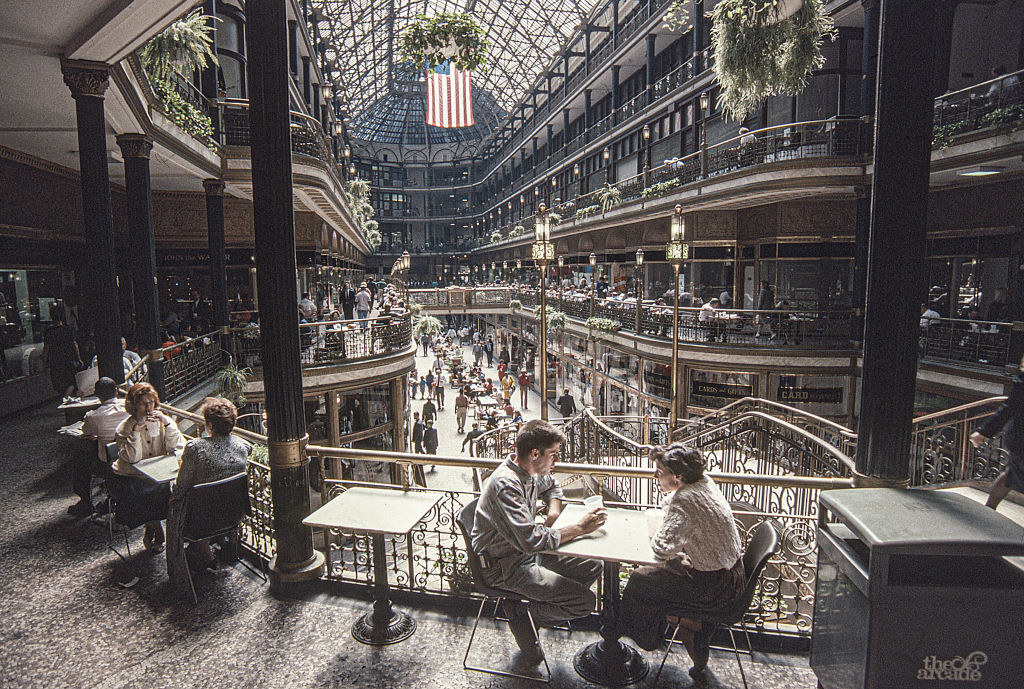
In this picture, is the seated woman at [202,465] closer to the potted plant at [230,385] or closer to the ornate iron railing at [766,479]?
the ornate iron railing at [766,479]

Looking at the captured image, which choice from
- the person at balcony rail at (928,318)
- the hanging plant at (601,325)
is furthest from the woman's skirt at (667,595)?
the hanging plant at (601,325)

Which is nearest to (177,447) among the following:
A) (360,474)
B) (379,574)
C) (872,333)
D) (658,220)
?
(379,574)

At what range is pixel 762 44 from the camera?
739 cm

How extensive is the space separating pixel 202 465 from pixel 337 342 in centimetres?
912

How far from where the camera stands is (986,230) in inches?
533

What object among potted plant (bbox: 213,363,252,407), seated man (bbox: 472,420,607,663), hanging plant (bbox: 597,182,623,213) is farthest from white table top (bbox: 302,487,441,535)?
hanging plant (bbox: 597,182,623,213)

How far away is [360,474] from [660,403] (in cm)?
909

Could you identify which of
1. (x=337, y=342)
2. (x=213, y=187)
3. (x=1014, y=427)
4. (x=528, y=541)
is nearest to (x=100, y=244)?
(x=337, y=342)

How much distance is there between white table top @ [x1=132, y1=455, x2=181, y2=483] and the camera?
4672mm

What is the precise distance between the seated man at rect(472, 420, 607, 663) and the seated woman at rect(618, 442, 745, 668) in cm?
32

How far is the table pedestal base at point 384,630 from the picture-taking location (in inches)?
155

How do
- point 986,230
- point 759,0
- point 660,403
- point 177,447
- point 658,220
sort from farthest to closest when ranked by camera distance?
point 658,220 < point 660,403 < point 986,230 < point 759,0 < point 177,447

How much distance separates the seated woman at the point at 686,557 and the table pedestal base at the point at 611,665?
0.98 feet

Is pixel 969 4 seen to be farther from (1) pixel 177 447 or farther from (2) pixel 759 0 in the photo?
(1) pixel 177 447
